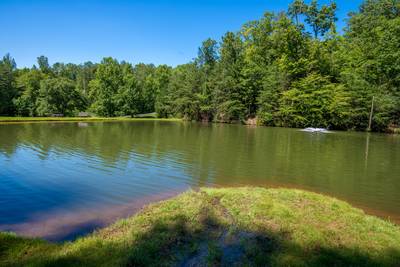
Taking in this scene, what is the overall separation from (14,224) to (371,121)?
4578 centimetres

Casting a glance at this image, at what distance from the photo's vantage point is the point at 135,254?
4184mm

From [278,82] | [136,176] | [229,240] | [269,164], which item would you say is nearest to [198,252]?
[229,240]

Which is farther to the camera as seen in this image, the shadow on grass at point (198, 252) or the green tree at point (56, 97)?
the green tree at point (56, 97)

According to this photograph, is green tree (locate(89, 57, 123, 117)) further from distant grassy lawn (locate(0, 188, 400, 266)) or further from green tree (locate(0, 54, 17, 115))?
distant grassy lawn (locate(0, 188, 400, 266))

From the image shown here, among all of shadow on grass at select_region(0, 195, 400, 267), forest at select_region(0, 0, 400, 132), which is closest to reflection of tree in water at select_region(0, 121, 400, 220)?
shadow on grass at select_region(0, 195, 400, 267)

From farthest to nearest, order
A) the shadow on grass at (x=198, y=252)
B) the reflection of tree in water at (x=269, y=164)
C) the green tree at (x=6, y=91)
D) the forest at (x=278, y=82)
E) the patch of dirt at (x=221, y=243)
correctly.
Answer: the green tree at (x=6, y=91)
the forest at (x=278, y=82)
the reflection of tree in water at (x=269, y=164)
the patch of dirt at (x=221, y=243)
the shadow on grass at (x=198, y=252)

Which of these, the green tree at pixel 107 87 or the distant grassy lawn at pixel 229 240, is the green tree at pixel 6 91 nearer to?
the green tree at pixel 107 87

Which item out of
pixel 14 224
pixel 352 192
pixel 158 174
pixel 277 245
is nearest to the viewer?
pixel 277 245

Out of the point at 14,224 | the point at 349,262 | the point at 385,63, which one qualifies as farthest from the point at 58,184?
the point at 385,63

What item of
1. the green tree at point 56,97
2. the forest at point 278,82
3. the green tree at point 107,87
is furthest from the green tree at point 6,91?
the green tree at point 107,87

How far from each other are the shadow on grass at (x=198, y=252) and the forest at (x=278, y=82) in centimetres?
4102

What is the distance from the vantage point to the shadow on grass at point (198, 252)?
4.11 meters

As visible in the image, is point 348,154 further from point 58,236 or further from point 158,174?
point 58,236

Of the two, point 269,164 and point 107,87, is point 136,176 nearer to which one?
point 269,164
